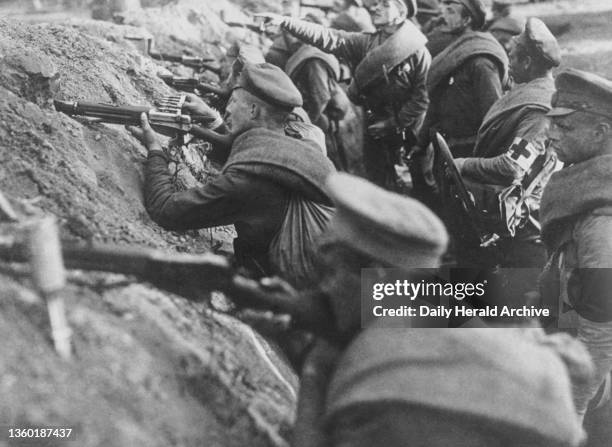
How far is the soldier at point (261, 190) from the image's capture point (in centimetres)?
377

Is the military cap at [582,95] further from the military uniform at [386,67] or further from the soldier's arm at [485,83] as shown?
the military uniform at [386,67]

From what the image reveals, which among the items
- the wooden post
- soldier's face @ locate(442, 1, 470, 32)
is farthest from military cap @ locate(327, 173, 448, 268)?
A: soldier's face @ locate(442, 1, 470, 32)

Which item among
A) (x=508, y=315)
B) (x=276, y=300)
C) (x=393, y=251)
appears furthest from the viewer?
(x=508, y=315)

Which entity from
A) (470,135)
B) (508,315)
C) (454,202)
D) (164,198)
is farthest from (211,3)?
(508,315)

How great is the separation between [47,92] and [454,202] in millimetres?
2869

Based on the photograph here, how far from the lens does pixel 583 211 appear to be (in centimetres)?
370

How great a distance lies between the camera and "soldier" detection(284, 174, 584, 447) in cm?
235

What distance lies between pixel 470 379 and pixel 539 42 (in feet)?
10.8

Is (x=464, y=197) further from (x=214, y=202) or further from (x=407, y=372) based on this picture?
(x=407, y=372)

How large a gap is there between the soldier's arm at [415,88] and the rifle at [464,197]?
1.38 metres

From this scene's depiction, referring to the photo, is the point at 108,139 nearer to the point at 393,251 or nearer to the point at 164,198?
the point at 164,198

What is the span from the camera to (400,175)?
8.35 metres

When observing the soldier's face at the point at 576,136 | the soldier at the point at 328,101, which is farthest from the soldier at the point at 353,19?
the soldier's face at the point at 576,136

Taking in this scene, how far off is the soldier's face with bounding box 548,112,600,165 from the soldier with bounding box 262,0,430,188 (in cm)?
275
